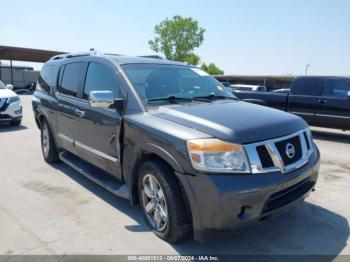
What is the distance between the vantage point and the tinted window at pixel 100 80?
13.2 ft

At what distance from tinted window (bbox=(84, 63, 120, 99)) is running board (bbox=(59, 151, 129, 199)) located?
3.35 ft

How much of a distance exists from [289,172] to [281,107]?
7.54 meters

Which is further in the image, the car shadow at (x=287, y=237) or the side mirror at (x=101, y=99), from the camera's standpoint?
the side mirror at (x=101, y=99)

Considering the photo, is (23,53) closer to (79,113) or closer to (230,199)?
(79,113)

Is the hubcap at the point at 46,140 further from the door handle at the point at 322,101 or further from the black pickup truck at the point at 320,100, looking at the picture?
the door handle at the point at 322,101

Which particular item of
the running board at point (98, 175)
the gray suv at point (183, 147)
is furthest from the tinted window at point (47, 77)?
the running board at point (98, 175)

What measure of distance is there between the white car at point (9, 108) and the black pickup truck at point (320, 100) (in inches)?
275

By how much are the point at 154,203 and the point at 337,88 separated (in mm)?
7623

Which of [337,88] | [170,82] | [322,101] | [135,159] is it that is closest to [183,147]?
[135,159]

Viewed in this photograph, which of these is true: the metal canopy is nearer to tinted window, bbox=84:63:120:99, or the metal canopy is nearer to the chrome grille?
tinted window, bbox=84:63:120:99

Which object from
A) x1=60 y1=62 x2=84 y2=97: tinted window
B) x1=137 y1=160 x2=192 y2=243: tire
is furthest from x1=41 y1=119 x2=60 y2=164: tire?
x1=137 y1=160 x2=192 y2=243: tire

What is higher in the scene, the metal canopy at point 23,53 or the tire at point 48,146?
the metal canopy at point 23,53

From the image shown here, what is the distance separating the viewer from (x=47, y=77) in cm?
621

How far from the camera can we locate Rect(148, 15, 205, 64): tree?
57.7 m
